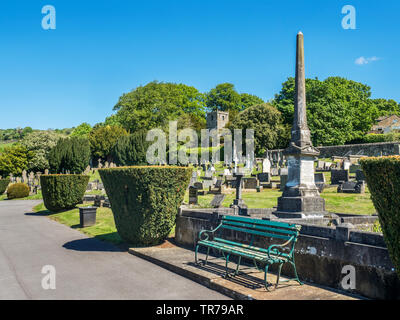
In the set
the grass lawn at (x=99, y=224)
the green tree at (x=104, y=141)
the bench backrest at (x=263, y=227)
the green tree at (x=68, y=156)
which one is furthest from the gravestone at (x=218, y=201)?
the green tree at (x=104, y=141)

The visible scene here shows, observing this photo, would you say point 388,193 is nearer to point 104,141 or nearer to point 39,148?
point 39,148

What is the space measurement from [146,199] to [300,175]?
5248 mm

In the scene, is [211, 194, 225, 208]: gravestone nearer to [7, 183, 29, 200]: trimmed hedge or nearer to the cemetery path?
the cemetery path

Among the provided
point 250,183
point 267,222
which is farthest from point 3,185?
point 267,222

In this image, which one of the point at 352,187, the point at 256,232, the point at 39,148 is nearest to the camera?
the point at 256,232

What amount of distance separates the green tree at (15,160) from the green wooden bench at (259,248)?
47.7m

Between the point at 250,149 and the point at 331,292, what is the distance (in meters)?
47.2

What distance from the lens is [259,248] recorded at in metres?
6.13

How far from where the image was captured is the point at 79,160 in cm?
3653

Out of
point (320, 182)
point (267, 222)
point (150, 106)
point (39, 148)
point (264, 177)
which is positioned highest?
point (150, 106)

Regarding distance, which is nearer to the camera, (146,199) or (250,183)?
(146,199)

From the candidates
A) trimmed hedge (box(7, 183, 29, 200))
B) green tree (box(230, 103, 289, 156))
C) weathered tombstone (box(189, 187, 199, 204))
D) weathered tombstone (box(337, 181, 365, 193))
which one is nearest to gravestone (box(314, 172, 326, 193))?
weathered tombstone (box(337, 181, 365, 193))

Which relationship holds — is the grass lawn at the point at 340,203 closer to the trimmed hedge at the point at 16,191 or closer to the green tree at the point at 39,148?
the trimmed hedge at the point at 16,191
